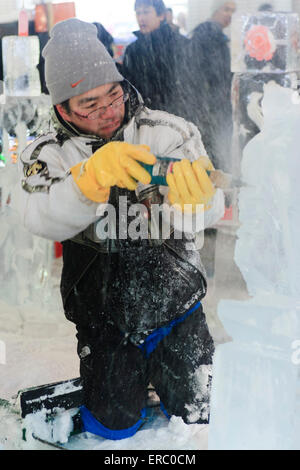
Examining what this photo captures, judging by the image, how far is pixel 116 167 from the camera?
978 mm

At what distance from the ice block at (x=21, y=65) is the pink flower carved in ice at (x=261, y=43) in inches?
17.0

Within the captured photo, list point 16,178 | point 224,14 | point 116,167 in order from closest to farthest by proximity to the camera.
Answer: point 116,167 < point 224,14 < point 16,178

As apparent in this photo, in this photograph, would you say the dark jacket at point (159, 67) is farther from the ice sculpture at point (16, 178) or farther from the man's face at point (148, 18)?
the ice sculpture at point (16, 178)

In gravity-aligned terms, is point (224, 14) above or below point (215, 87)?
above

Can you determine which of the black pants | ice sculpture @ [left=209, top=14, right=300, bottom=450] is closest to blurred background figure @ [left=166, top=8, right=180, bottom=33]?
ice sculpture @ [left=209, top=14, right=300, bottom=450]

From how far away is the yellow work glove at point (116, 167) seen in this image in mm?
976

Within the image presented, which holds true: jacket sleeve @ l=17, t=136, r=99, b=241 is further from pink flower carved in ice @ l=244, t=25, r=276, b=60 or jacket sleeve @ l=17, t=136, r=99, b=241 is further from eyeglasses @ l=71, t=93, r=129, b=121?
pink flower carved in ice @ l=244, t=25, r=276, b=60

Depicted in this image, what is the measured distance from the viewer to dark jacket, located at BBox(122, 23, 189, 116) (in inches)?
45.2

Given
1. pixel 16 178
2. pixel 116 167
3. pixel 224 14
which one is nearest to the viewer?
pixel 116 167

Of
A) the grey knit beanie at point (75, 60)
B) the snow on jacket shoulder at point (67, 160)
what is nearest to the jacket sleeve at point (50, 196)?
the snow on jacket shoulder at point (67, 160)

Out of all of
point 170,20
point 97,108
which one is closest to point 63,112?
point 97,108

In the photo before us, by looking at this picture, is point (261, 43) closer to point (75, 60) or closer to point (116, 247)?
point (75, 60)

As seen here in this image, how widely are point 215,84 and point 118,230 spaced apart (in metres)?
0.36

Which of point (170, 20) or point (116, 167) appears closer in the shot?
point (116, 167)
